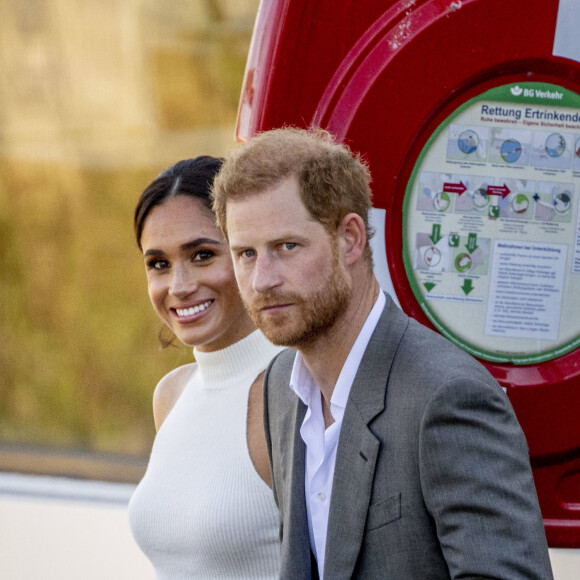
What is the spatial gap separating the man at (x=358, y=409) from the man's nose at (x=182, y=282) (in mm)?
425

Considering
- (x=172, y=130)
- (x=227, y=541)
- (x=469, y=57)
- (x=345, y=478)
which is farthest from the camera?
(x=172, y=130)

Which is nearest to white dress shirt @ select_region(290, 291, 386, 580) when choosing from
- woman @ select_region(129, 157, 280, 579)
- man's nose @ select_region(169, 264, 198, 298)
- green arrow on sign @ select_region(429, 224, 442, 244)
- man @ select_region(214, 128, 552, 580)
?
man @ select_region(214, 128, 552, 580)

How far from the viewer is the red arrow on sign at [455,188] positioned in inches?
52.7

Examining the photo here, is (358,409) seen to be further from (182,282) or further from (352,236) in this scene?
(182,282)

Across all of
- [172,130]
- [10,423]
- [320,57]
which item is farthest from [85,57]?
[320,57]

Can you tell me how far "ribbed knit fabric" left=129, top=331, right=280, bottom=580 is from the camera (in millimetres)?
1544

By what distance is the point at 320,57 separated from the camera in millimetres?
1350

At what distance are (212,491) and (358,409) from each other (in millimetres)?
570

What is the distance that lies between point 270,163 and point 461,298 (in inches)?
16.5

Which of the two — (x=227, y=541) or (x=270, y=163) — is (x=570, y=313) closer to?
(x=270, y=163)

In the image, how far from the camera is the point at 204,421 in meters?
1.73

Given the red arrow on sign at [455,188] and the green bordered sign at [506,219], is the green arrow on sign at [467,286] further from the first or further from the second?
the red arrow on sign at [455,188]

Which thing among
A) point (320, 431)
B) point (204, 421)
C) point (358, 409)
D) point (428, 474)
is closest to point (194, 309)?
point (204, 421)

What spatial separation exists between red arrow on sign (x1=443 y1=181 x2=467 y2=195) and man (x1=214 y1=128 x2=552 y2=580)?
0.20 metres
